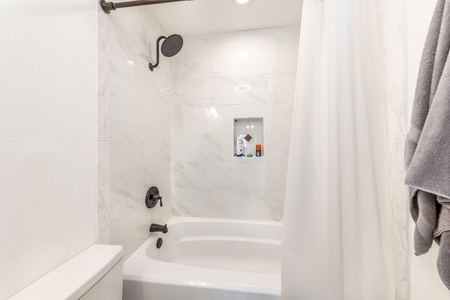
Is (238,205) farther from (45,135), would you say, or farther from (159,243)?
(45,135)

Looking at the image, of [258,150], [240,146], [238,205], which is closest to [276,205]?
[238,205]

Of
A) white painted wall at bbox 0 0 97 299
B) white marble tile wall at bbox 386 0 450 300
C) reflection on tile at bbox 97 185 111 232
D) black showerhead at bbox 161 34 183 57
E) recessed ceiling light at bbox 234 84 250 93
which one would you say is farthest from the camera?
recessed ceiling light at bbox 234 84 250 93

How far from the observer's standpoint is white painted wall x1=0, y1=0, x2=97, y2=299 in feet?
1.91

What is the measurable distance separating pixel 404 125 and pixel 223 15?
4.90 ft

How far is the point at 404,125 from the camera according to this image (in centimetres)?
79

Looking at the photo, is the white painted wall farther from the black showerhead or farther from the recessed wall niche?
the recessed wall niche

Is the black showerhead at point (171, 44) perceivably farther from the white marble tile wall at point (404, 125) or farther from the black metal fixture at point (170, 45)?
the white marble tile wall at point (404, 125)

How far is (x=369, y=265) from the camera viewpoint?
0.79 m

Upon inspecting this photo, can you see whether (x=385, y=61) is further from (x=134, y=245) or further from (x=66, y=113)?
(x=134, y=245)

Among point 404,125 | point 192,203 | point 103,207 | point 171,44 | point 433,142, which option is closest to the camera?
point 433,142

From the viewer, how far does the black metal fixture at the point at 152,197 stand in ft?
4.89

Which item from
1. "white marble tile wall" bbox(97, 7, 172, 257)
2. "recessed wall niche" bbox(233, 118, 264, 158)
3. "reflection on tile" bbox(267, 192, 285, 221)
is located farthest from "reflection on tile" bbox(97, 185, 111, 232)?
"reflection on tile" bbox(267, 192, 285, 221)

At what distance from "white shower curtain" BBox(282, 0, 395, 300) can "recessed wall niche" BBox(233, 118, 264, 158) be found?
38.0 inches

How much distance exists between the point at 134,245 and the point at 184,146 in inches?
36.6
